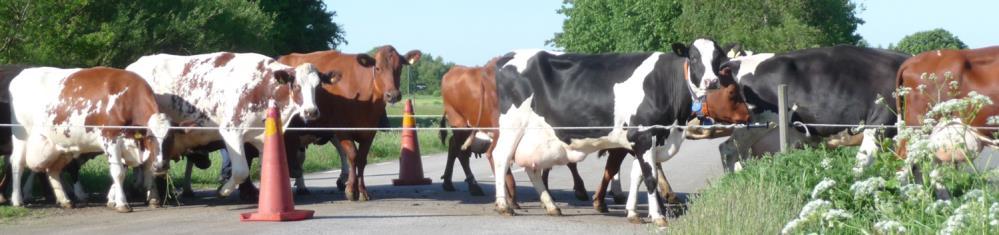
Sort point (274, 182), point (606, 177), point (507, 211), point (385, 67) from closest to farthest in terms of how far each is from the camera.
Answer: point (274, 182) → point (507, 211) → point (606, 177) → point (385, 67)

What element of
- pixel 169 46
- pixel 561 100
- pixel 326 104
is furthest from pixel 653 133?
pixel 169 46

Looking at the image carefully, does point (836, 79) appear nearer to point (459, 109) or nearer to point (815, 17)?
point (459, 109)

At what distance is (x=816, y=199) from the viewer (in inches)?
323

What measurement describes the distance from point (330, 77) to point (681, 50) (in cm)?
468

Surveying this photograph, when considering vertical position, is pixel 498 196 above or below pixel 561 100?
below

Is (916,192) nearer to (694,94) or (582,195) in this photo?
(694,94)

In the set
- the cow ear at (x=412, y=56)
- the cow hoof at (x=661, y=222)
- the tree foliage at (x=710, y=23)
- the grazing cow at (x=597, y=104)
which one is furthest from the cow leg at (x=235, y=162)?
the tree foliage at (x=710, y=23)

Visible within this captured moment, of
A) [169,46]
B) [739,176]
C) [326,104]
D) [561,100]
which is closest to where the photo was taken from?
[739,176]

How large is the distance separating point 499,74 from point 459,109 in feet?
5.27

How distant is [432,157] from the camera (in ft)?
88.1

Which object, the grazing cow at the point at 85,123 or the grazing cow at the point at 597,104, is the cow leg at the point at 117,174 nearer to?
the grazing cow at the point at 85,123

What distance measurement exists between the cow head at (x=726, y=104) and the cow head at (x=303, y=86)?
4.19 metres

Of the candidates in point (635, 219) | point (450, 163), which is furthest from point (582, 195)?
point (635, 219)

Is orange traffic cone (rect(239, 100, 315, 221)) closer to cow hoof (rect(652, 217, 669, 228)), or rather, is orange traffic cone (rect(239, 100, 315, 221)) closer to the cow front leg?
the cow front leg
